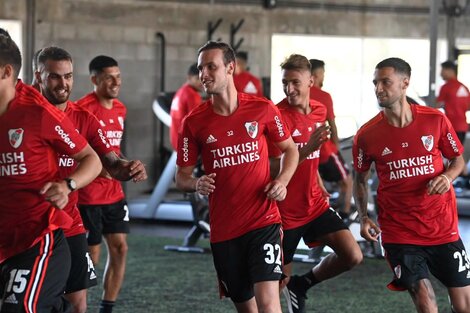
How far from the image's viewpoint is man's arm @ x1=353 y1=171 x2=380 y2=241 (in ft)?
17.3

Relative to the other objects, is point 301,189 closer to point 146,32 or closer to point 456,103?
point 456,103

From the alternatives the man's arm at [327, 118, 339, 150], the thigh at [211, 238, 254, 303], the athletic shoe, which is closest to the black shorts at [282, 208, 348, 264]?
the athletic shoe

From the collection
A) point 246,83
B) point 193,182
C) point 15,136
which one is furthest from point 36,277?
point 246,83

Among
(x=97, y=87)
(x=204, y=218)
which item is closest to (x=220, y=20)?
(x=204, y=218)

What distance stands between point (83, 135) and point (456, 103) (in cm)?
880

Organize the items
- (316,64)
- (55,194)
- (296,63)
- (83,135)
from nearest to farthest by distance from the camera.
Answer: (55,194)
(83,135)
(296,63)
(316,64)

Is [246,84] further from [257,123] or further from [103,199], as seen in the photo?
[257,123]

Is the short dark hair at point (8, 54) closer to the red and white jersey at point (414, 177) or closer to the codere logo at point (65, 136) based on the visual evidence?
the codere logo at point (65, 136)

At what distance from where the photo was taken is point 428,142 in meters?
5.23

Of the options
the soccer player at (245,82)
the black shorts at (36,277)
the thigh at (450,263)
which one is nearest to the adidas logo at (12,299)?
the black shorts at (36,277)

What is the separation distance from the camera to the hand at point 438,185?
16.4ft

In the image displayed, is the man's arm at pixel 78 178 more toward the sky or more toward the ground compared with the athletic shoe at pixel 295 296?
more toward the sky

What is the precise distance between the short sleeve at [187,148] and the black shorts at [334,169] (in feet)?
14.6

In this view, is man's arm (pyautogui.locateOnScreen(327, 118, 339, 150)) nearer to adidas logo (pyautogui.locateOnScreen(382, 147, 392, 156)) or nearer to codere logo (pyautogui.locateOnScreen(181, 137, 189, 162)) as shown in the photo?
adidas logo (pyautogui.locateOnScreen(382, 147, 392, 156))
